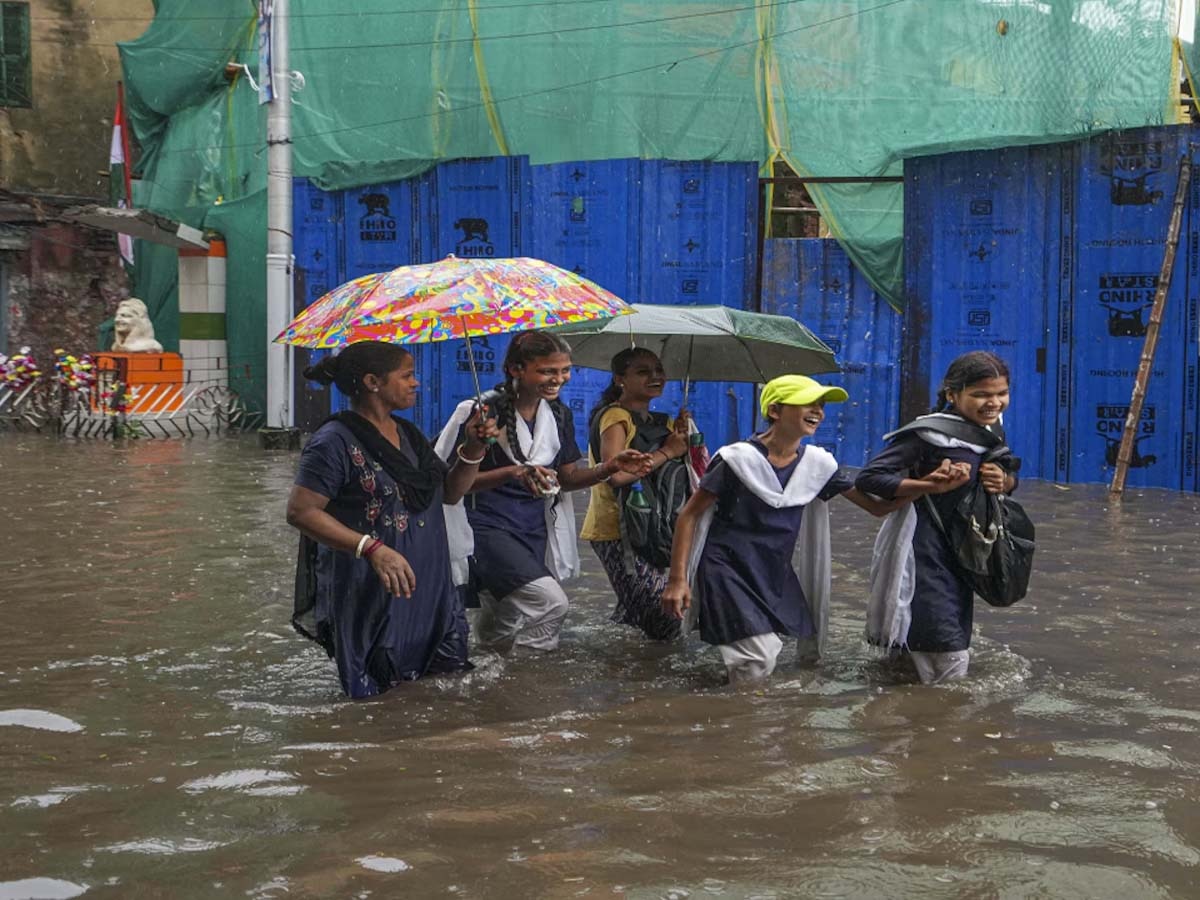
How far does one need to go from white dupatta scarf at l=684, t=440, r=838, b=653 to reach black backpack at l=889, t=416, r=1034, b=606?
400 mm

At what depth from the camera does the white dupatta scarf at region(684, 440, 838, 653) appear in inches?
225

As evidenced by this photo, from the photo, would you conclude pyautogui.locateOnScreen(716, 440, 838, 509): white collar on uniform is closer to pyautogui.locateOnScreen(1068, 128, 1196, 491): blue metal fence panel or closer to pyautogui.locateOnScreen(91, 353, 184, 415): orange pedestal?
pyautogui.locateOnScreen(1068, 128, 1196, 491): blue metal fence panel

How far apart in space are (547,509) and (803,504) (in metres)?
1.18

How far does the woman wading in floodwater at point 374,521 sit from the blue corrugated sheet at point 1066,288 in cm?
781

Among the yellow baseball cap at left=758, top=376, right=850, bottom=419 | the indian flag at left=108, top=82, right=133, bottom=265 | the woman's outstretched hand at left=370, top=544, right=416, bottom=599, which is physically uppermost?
the indian flag at left=108, top=82, right=133, bottom=265

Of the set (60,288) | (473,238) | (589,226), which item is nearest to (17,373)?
(60,288)

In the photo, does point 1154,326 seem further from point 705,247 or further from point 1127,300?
point 705,247

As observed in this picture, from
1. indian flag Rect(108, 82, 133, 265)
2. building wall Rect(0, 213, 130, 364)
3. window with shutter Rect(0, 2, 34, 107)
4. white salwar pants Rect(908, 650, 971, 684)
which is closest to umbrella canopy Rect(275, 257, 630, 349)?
white salwar pants Rect(908, 650, 971, 684)

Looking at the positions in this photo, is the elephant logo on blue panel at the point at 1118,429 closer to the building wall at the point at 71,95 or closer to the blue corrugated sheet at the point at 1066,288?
the blue corrugated sheet at the point at 1066,288

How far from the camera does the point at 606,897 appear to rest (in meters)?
3.67

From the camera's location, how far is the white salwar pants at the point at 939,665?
578 centimetres

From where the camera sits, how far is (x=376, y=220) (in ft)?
53.6

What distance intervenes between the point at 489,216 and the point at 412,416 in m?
2.25

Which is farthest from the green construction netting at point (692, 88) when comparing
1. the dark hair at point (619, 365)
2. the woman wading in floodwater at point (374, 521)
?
the woman wading in floodwater at point (374, 521)
